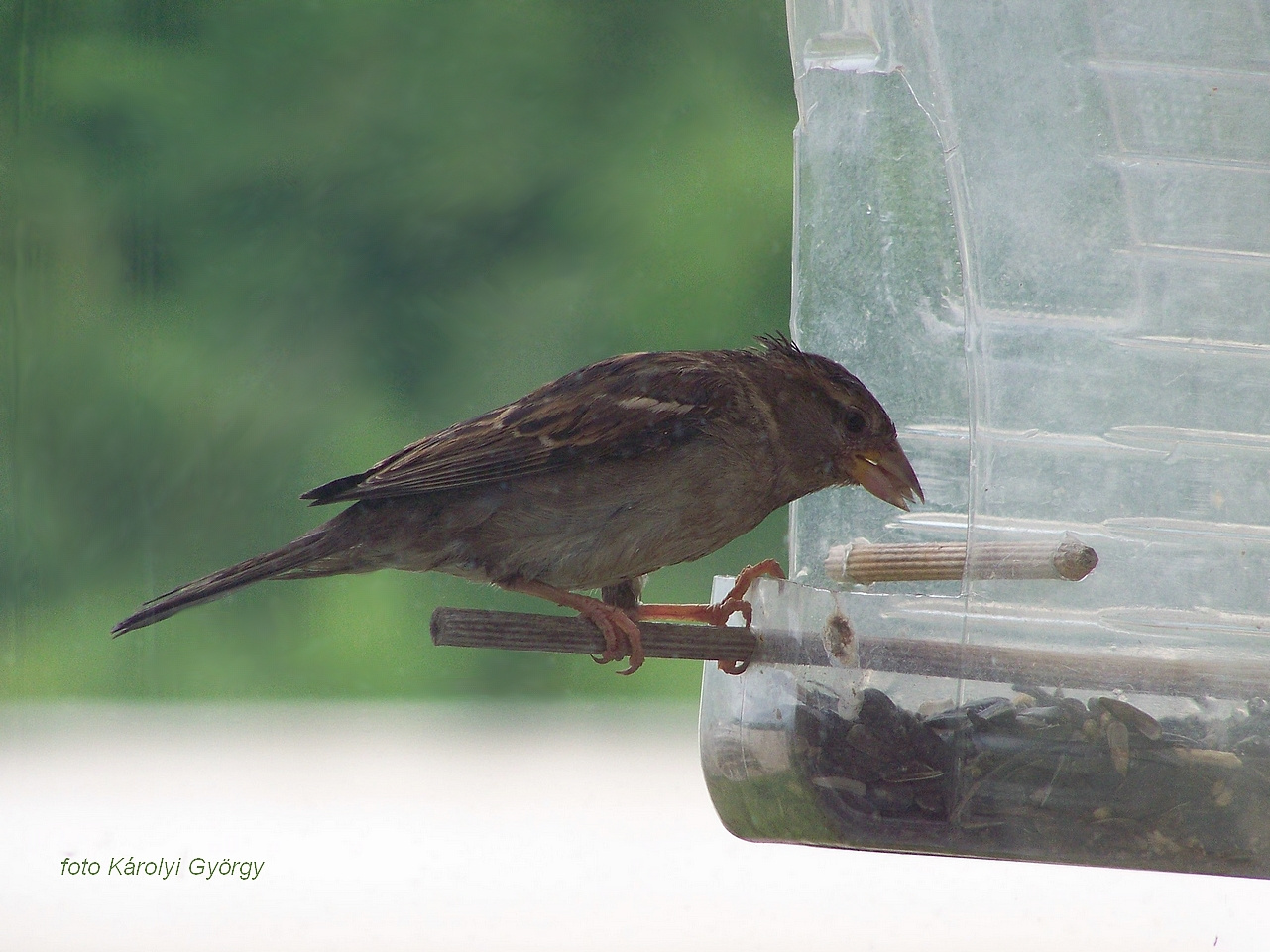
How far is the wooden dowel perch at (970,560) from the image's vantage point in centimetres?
211

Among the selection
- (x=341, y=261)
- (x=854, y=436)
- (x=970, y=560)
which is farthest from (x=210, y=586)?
(x=341, y=261)

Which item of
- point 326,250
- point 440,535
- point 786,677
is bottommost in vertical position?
point 786,677

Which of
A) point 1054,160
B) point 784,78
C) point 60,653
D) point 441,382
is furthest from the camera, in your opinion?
point 441,382

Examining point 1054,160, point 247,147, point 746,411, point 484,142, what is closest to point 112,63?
point 247,147

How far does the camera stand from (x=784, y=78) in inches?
184

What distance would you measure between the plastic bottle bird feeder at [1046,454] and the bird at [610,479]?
0.73 ft

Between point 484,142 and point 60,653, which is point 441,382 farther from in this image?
point 60,653

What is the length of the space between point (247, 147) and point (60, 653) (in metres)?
2.04

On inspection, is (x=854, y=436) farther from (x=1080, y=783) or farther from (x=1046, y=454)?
(x=1080, y=783)

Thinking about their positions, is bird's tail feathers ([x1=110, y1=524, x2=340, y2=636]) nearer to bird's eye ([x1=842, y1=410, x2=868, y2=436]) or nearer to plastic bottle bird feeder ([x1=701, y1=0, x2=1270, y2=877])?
plastic bottle bird feeder ([x1=701, y1=0, x2=1270, y2=877])

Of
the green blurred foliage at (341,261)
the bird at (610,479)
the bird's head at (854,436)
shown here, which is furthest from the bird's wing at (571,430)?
the green blurred foliage at (341,261)

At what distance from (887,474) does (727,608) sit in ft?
1.44

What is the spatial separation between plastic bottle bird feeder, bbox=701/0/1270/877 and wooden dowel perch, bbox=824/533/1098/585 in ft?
0.03

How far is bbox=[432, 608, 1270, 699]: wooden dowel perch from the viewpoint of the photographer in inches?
80.0
